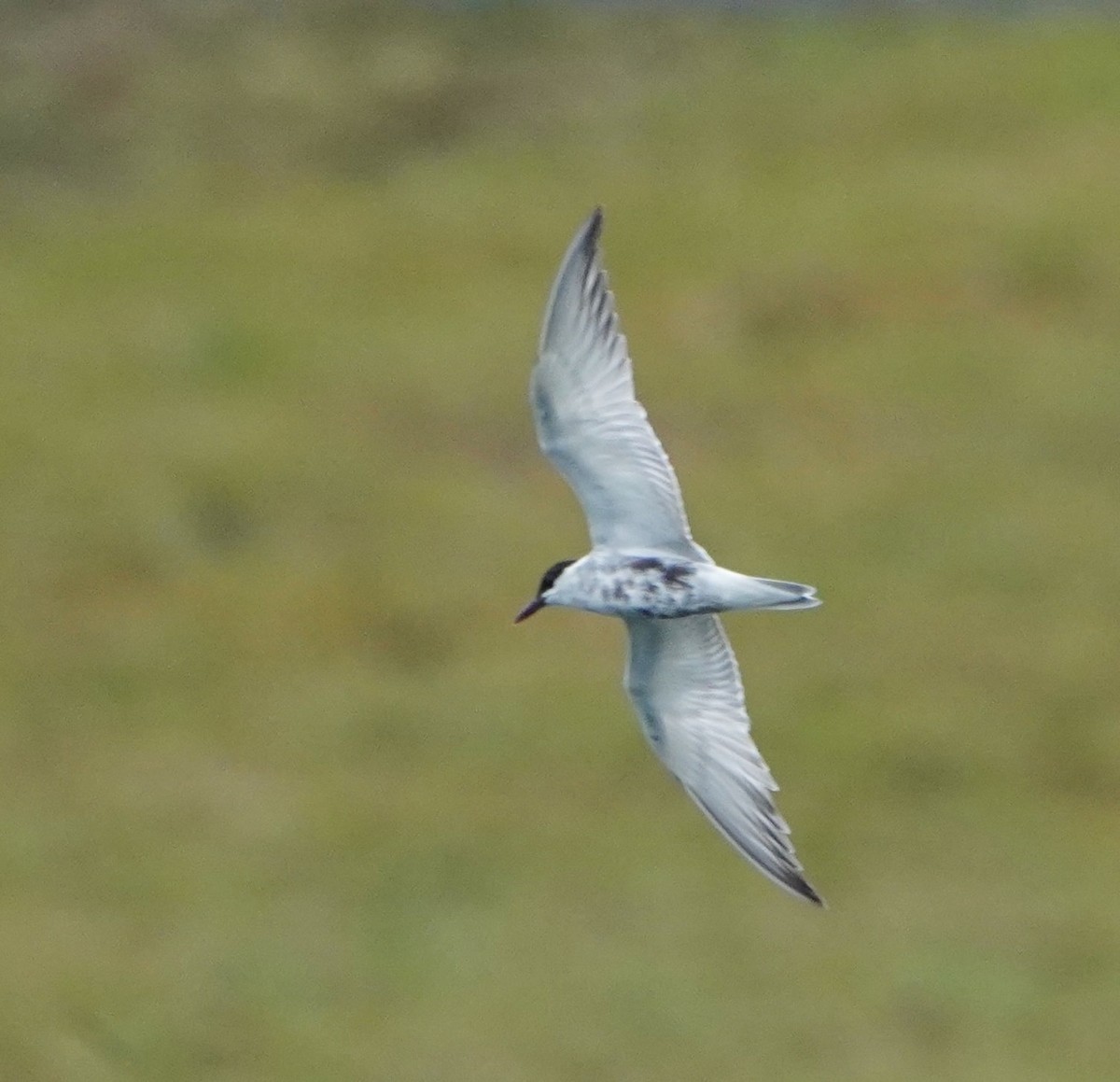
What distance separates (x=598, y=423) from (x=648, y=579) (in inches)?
27.6

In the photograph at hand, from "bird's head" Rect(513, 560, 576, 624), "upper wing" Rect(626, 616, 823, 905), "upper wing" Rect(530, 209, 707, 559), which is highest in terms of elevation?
"upper wing" Rect(530, 209, 707, 559)

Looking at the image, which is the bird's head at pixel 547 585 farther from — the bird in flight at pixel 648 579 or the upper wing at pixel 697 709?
the upper wing at pixel 697 709

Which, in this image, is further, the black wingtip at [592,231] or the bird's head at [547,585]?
the bird's head at [547,585]

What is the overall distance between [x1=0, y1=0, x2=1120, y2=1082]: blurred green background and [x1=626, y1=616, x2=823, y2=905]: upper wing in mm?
9403

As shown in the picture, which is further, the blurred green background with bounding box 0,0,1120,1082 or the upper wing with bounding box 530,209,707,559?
the blurred green background with bounding box 0,0,1120,1082

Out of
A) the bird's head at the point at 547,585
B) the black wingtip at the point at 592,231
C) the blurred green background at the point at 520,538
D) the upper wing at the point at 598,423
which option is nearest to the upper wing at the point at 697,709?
the bird's head at the point at 547,585

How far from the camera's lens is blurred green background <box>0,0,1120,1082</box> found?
21.8 meters

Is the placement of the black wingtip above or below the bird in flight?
above

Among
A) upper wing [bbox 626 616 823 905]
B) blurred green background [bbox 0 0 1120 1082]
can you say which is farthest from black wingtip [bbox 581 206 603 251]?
blurred green background [bbox 0 0 1120 1082]

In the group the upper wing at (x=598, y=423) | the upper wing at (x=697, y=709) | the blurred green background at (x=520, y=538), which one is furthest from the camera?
the blurred green background at (x=520, y=538)

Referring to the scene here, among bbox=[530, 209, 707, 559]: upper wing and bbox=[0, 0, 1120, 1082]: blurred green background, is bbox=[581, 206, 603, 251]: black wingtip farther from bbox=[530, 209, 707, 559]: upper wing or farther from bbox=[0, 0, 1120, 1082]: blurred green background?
A: bbox=[0, 0, 1120, 1082]: blurred green background

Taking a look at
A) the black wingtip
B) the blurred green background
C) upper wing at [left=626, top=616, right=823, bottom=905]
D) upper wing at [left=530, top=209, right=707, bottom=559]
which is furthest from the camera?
the blurred green background

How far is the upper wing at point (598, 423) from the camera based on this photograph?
10234mm

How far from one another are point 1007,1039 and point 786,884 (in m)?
11.7
